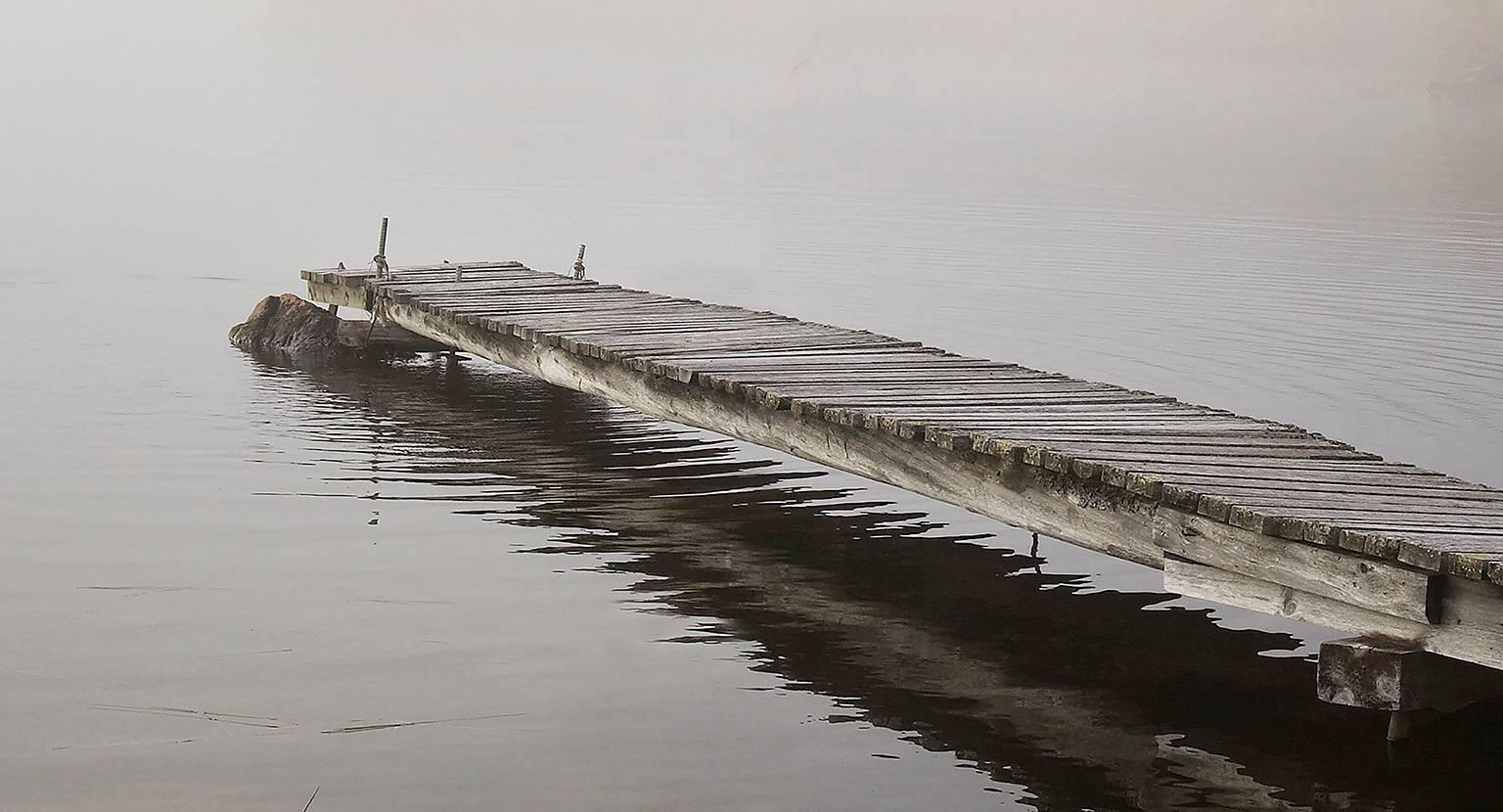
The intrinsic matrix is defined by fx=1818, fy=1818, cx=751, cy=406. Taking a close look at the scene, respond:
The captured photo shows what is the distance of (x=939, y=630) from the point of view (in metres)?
9.91

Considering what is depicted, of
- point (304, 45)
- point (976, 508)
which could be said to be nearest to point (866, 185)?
point (976, 508)

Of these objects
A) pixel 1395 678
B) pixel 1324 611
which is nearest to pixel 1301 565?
pixel 1324 611

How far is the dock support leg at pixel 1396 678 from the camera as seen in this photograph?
25.8ft

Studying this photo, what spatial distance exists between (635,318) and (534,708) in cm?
665

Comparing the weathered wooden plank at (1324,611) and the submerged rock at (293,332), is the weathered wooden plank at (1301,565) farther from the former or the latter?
the submerged rock at (293,332)

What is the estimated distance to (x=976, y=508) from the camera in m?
10.1

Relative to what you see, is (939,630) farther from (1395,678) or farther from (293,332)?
(293,332)

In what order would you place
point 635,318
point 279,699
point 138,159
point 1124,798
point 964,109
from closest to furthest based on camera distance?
point 1124,798 < point 279,699 < point 635,318 < point 138,159 < point 964,109

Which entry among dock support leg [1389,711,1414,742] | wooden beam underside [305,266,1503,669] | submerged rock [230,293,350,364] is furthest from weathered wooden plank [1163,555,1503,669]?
submerged rock [230,293,350,364]

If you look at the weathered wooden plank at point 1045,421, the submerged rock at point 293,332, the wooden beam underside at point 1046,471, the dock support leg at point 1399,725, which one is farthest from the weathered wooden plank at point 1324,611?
the submerged rock at point 293,332

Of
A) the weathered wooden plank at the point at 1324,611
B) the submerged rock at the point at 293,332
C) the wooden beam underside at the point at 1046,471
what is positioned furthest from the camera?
the submerged rock at the point at 293,332

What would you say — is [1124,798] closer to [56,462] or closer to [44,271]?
[56,462]

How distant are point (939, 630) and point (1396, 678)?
2716 mm

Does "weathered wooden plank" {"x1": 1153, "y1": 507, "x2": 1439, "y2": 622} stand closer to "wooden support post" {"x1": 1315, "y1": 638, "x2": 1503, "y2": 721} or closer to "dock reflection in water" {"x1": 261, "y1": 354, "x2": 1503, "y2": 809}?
"wooden support post" {"x1": 1315, "y1": 638, "x2": 1503, "y2": 721}
